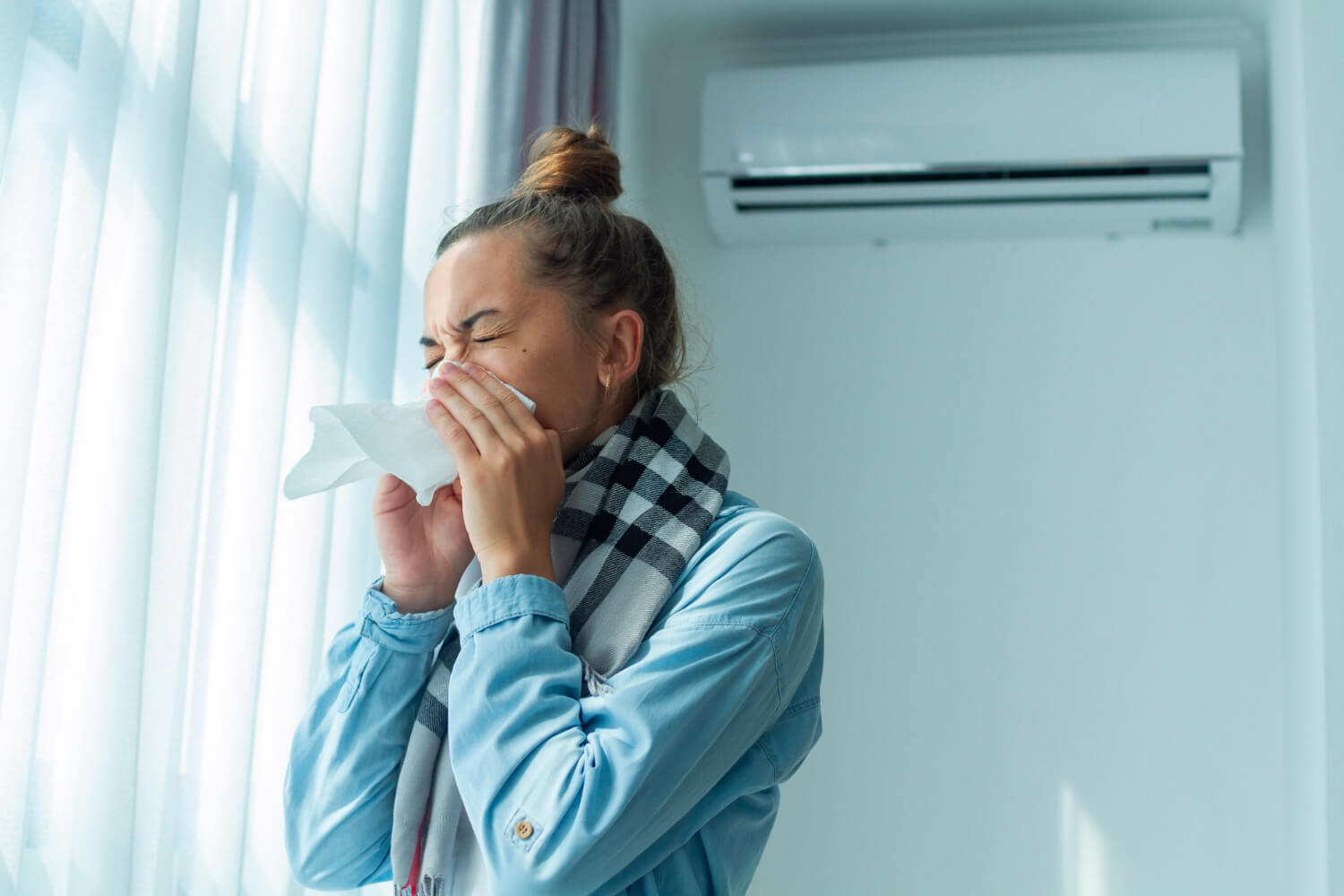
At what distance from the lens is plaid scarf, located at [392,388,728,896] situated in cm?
96

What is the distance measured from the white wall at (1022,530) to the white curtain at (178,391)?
1.33 metres

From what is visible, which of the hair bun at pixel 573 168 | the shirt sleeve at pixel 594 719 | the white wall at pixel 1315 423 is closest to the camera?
the shirt sleeve at pixel 594 719

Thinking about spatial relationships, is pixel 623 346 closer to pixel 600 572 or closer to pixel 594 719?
pixel 600 572

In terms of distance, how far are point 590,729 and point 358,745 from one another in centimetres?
26

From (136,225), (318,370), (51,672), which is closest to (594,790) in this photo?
(51,672)

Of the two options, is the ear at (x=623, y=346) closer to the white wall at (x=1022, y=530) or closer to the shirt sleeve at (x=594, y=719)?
the shirt sleeve at (x=594, y=719)

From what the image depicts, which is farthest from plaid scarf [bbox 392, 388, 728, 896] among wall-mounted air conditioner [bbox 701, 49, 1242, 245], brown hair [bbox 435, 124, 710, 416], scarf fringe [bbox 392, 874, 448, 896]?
wall-mounted air conditioner [bbox 701, 49, 1242, 245]

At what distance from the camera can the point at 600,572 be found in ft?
3.26

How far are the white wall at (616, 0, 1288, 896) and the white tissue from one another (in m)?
1.78

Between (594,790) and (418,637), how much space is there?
291 mm

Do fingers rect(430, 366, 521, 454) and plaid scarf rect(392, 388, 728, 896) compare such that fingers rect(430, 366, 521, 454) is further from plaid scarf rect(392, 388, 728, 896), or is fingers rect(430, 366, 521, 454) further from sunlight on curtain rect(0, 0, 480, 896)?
sunlight on curtain rect(0, 0, 480, 896)

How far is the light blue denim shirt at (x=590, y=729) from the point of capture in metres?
0.83

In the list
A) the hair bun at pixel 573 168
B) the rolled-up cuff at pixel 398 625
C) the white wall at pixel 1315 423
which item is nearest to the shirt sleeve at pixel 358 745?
the rolled-up cuff at pixel 398 625

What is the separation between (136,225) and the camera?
109 centimetres
